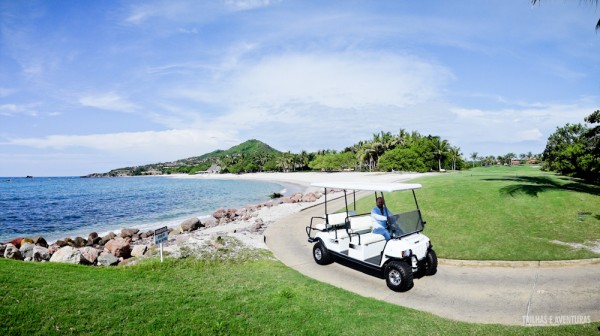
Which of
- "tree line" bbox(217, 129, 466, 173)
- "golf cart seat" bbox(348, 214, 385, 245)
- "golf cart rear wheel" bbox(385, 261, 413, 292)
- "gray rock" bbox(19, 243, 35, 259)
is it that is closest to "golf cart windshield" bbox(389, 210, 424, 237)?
"golf cart seat" bbox(348, 214, 385, 245)

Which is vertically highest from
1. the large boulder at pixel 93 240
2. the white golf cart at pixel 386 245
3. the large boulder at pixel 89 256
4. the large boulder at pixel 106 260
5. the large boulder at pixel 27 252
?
the white golf cart at pixel 386 245

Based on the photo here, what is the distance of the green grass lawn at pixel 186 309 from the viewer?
4.95m

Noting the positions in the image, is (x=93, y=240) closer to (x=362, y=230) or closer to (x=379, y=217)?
(x=362, y=230)

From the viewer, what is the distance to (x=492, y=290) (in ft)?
27.0

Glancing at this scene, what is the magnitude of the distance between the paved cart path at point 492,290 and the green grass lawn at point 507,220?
1083 mm

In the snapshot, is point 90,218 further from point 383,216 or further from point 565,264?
point 565,264

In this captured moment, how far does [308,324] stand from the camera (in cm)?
585

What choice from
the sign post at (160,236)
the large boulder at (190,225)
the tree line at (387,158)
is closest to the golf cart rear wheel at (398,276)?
the sign post at (160,236)

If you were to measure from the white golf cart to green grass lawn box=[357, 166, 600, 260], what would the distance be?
275 centimetres

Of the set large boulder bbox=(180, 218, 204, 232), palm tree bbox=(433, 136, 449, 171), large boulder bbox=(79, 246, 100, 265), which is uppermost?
palm tree bbox=(433, 136, 449, 171)

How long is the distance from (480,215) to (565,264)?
5087 millimetres

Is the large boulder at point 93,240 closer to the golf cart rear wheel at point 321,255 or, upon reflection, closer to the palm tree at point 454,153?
the golf cart rear wheel at point 321,255

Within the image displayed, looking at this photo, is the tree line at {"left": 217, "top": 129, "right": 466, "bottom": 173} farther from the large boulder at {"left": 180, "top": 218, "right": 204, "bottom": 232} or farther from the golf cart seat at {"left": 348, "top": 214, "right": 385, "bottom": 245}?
the golf cart seat at {"left": 348, "top": 214, "right": 385, "bottom": 245}

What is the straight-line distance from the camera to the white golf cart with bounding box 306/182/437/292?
8309 millimetres
